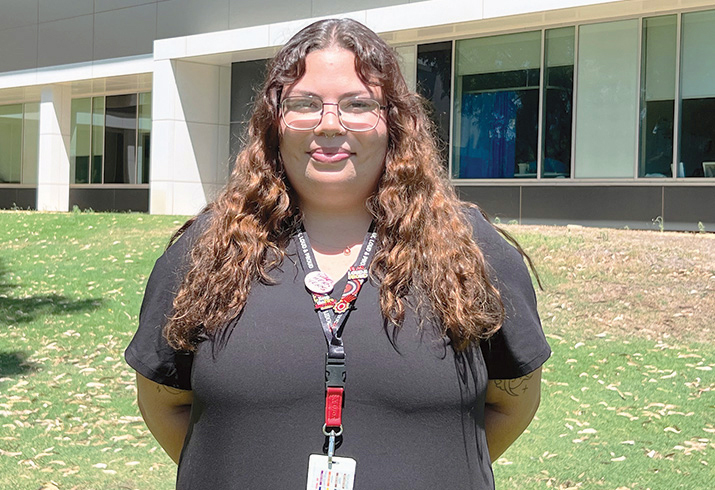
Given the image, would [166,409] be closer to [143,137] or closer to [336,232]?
[336,232]

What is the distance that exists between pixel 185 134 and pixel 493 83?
742 cm

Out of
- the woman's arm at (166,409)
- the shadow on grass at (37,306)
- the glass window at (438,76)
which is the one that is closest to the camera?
the woman's arm at (166,409)

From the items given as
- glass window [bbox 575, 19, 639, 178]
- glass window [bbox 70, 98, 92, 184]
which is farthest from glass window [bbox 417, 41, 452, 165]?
glass window [bbox 70, 98, 92, 184]

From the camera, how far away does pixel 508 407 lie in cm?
229

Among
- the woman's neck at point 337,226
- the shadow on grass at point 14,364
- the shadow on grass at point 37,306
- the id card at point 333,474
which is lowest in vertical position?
the shadow on grass at point 14,364

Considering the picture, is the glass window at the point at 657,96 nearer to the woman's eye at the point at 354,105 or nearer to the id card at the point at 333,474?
the woman's eye at the point at 354,105

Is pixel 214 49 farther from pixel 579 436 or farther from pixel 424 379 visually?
pixel 424 379

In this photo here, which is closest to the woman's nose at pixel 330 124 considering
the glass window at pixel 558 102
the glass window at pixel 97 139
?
the glass window at pixel 558 102

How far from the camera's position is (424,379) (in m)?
1.97

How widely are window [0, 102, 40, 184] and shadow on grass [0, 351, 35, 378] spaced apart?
71.9ft

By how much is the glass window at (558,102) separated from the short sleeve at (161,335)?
14731mm

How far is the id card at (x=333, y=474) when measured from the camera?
1.92 m

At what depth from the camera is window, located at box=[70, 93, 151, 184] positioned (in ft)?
83.1

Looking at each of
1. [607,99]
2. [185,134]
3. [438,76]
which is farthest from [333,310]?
[185,134]
